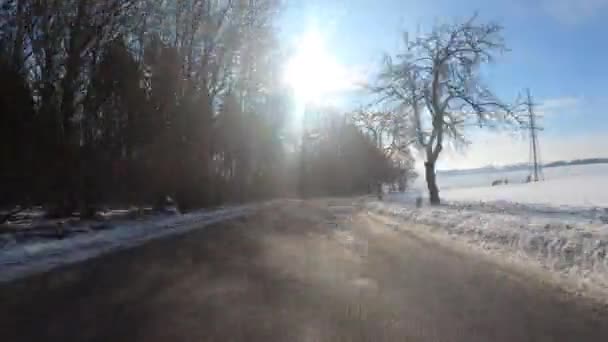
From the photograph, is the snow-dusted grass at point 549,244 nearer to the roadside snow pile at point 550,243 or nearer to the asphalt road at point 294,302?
the roadside snow pile at point 550,243

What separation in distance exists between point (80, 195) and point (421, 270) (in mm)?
15076

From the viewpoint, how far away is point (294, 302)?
673 cm

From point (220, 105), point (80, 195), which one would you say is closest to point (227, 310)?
point (80, 195)

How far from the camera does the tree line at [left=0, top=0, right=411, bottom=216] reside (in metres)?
15.7

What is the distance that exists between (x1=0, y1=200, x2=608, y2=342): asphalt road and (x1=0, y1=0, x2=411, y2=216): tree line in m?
6.63

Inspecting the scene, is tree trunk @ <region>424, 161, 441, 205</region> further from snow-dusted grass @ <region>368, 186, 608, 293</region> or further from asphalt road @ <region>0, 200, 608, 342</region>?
asphalt road @ <region>0, 200, 608, 342</region>

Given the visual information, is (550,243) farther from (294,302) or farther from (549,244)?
(294,302)

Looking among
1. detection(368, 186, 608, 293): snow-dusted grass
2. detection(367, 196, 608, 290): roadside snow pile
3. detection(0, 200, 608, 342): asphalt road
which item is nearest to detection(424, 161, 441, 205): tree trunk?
detection(368, 186, 608, 293): snow-dusted grass

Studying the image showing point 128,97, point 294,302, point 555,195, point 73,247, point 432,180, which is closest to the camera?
point 294,302

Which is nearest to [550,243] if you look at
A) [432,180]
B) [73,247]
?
[73,247]

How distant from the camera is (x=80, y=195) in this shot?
19297mm

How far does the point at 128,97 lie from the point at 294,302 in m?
17.1

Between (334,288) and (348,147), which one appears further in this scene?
(348,147)

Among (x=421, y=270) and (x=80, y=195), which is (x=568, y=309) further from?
(x=80, y=195)
